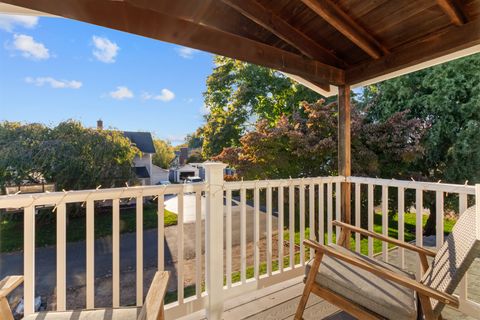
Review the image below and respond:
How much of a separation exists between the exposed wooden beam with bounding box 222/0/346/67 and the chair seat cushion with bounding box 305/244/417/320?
178cm

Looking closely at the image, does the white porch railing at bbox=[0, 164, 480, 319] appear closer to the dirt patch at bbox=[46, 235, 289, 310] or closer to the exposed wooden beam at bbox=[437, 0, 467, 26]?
the exposed wooden beam at bbox=[437, 0, 467, 26]

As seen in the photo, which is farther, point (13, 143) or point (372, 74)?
point (13, 143)

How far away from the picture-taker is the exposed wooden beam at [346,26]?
190cm

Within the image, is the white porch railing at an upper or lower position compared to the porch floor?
upper

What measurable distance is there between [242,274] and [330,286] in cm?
82

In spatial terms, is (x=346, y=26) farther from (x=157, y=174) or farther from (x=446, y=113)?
(x=157, y=174)

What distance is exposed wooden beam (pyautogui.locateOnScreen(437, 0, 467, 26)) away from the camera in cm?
182

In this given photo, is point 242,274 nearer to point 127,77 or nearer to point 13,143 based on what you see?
point 13,143

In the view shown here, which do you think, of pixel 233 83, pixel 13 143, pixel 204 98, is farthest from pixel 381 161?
pixel 13 143

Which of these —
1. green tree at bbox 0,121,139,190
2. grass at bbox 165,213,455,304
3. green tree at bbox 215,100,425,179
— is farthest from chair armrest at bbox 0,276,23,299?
green tree at bbox 0,121,139,190

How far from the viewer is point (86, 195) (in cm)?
158

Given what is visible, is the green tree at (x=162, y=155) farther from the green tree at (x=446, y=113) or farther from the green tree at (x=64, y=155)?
the green tree at (x=446, y=113)

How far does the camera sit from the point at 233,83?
11789mm

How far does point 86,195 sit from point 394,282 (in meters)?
1.85
